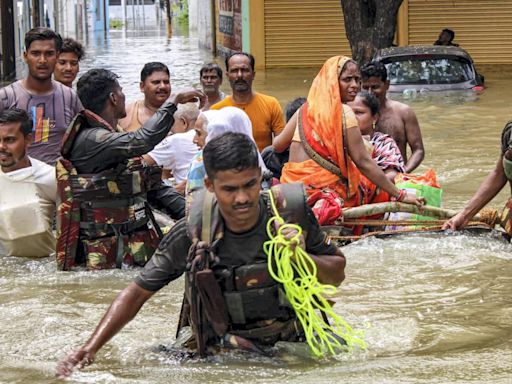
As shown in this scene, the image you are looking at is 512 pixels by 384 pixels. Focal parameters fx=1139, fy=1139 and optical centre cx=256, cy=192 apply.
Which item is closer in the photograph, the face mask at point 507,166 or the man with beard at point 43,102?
the face mask at point 507,166

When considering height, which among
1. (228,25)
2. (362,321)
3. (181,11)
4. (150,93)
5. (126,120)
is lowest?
(362,321)

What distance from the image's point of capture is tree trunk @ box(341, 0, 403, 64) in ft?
62.7

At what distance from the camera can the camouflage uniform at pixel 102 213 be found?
23.6 feet

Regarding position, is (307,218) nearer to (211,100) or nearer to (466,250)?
(466,250)

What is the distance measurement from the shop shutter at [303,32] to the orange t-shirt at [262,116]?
58.8ft

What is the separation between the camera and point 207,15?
124 feet

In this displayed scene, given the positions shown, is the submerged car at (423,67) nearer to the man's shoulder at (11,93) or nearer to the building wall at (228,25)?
the man's shoulder at (11,93)

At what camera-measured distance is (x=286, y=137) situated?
27.2ft

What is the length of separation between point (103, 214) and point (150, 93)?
166cm

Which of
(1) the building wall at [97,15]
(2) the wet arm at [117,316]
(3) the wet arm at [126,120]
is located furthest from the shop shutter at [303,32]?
(1) the building wall at [97,15]

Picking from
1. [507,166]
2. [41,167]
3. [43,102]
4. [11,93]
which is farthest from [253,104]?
[507,166]

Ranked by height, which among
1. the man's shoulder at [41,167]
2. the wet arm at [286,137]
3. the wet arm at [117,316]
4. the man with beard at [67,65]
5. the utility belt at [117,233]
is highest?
the man with beard at [67,65]

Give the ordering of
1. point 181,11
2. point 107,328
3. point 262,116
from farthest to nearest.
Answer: point 181,11, point 262,116, point 107,328

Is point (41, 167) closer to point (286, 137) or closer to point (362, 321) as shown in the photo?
point (286, 137)
